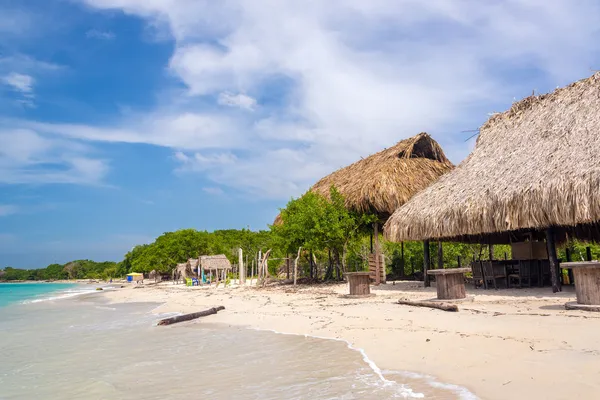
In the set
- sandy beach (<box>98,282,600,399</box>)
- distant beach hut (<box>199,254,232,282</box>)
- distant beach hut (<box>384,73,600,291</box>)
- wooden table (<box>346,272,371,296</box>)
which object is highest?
distant beach hut (<box>384,73,600,291</box>)

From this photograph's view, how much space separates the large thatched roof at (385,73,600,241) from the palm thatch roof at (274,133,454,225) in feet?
6.82

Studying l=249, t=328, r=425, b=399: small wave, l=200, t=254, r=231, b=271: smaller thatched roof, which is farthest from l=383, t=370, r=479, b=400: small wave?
l=200, t=254, r=231, b=271: smaller thatched roof

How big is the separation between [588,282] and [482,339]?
275cm

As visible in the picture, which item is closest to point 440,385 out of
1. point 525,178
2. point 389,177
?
point 525,178

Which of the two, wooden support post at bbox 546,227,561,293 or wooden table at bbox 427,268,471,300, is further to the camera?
wooden support post at bbox 546,227,561,293

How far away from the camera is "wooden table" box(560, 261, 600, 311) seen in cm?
639

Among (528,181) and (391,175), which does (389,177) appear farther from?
(528,181)

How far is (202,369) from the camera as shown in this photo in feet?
16.8

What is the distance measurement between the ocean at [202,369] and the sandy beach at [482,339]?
32cm

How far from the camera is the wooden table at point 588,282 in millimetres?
6391

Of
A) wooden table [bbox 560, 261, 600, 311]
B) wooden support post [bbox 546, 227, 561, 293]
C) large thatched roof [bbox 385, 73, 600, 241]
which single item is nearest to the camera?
wooden table [bbox 560, 261, 600, 311]

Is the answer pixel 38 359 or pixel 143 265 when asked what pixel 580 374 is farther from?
pixel 143 265

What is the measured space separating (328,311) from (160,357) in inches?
145

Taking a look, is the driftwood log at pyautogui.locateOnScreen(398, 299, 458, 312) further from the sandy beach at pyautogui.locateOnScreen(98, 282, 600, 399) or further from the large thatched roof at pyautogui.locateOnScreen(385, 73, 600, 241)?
the large thatched roof at pyautogui.locateOnScreen(385, 73, 600, 241)
